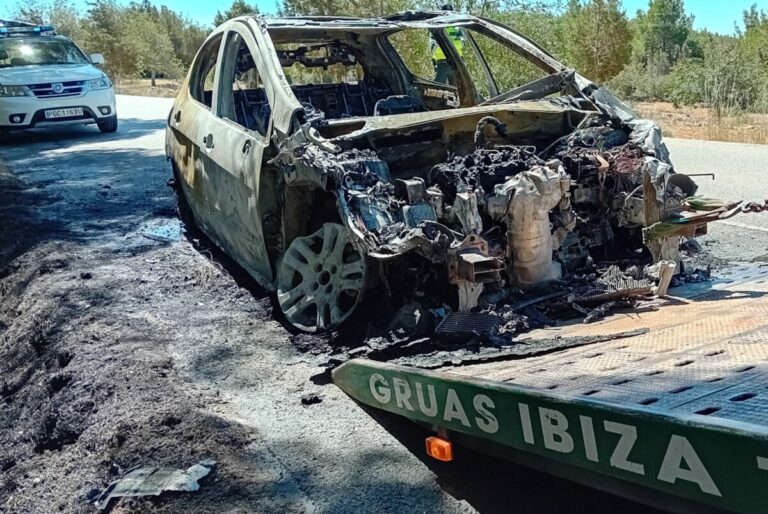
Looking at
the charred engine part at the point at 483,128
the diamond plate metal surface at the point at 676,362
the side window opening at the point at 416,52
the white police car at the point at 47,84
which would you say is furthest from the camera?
the side window opening at the point at 416,52

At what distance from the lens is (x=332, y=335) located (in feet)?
13.3

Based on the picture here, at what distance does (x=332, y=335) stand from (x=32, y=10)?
49612mm

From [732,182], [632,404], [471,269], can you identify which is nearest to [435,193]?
[471,269]

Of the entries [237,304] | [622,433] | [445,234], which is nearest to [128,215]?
[237,304]

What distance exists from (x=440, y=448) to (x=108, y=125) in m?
13.6

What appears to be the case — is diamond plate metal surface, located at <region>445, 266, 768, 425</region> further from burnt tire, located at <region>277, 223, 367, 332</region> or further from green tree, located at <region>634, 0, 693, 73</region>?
green tree, located at <region>634, 0, 693, 73</region>

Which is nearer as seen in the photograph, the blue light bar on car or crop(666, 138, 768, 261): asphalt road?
crop(666, 138, 768, 261): asphalt road

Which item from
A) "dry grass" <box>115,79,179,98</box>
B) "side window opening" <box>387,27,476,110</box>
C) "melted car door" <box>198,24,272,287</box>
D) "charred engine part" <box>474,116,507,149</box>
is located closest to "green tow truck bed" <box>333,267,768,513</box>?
"charred engine part" <box>474,116,507,149</box>

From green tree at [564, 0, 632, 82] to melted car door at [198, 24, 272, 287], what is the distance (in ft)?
72.9

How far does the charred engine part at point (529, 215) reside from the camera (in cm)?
404

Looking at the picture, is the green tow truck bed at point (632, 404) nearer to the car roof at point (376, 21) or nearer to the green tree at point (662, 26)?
the car roof at point (376, 21)

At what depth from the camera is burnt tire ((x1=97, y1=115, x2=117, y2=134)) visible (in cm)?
1461

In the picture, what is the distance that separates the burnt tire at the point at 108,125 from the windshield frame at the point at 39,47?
1.16 metres

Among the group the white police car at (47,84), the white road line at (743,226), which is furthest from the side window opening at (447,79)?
the white police car at (47,84)
